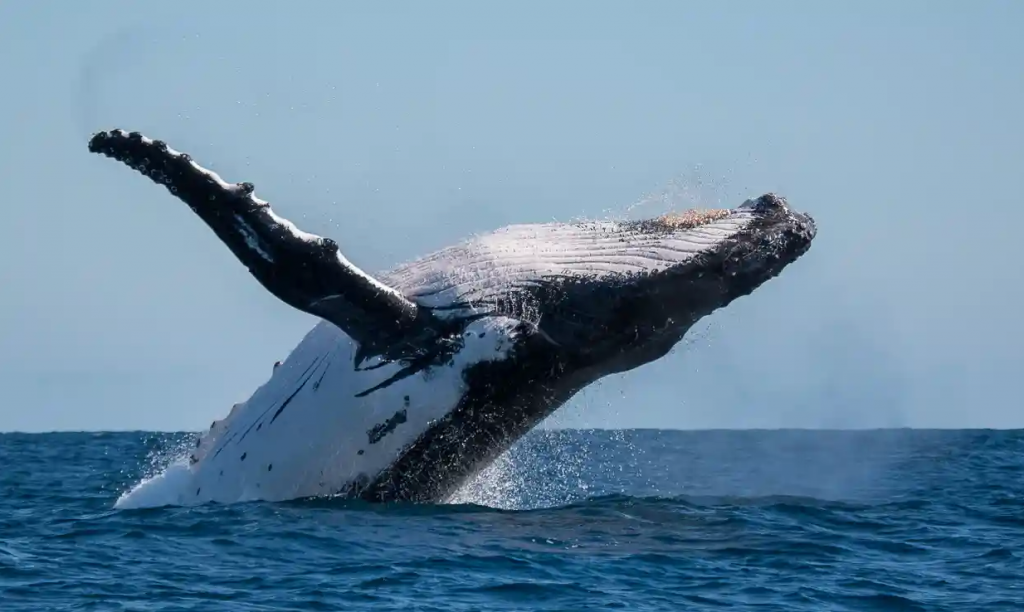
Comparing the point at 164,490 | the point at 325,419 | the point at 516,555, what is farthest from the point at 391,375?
the point at 164,490

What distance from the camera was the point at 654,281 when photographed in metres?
9.67

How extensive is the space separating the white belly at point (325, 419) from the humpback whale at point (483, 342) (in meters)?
0.01

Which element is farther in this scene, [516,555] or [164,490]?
[164,490]

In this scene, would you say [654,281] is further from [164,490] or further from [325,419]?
[164,490]

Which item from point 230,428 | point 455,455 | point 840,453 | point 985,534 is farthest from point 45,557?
point 840,453

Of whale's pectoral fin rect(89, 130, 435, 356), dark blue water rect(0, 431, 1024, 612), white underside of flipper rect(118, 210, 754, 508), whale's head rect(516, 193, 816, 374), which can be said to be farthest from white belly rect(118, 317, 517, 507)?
whale's pectoral fin rect(89, 130, 435, 356)

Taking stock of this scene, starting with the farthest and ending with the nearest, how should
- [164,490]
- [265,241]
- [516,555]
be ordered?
[164,490]
[516,555]
[265,241]

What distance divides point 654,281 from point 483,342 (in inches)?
48.0

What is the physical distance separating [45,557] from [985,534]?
24.6 ft

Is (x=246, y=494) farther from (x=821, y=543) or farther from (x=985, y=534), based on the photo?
(x=985, y=534)

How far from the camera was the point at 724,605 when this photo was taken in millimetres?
8484

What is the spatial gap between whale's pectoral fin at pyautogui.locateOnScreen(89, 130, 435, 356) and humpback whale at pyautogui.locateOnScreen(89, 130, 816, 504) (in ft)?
1.10

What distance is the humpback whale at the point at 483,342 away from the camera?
969 centimetres

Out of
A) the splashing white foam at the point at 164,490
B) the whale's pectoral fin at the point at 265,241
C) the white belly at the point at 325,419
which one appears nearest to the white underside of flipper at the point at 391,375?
the white belly at the point at 325,419
